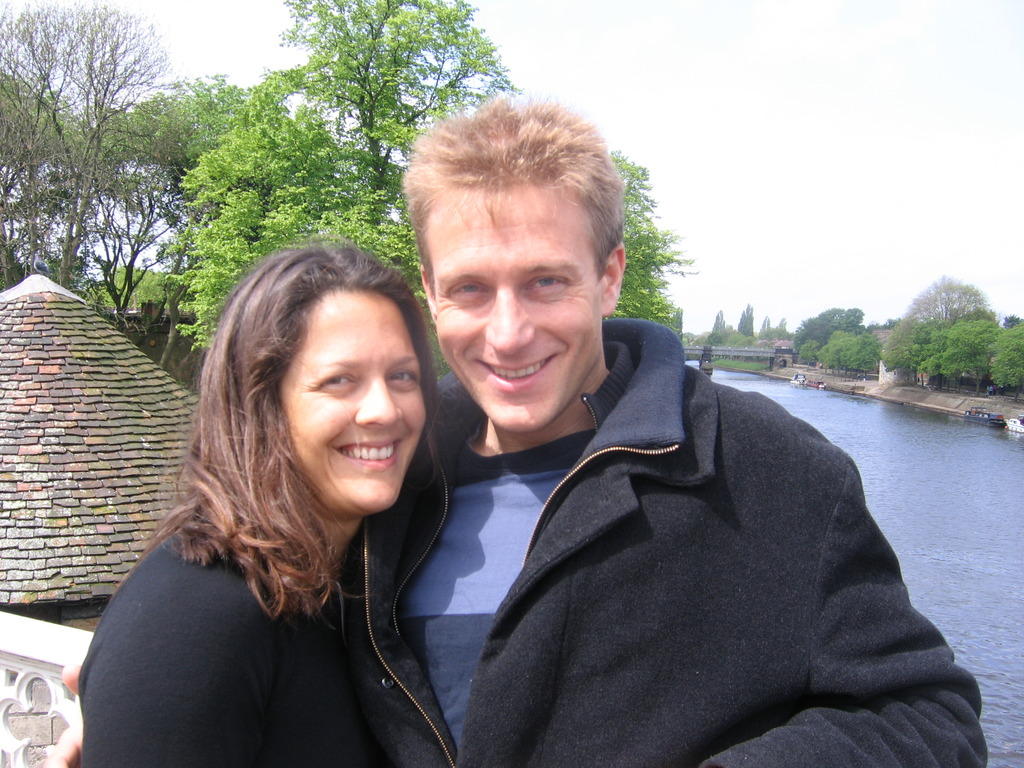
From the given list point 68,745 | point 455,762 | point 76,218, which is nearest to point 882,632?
Result: point 455,762

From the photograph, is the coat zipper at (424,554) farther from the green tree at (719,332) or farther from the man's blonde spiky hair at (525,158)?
the green tree at (719,332)

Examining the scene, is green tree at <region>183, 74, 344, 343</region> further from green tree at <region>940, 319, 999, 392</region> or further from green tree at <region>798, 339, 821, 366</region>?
green tree at <region>798, 339, 821, 366</region>

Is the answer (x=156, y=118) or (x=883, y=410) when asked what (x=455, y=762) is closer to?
(x=156, y=118)

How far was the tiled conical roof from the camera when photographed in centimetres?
976

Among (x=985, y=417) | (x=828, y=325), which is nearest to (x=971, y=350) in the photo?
(x=985, y=417)

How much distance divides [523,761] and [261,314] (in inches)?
37.8

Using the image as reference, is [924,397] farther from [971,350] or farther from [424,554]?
[424,554]

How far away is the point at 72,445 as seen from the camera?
1075 centimetres

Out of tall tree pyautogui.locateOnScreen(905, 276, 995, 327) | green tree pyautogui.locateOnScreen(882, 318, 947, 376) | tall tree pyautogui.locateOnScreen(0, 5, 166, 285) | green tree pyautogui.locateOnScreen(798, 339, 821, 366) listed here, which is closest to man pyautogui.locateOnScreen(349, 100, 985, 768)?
tall tree pyautogui.locateOnScreen(0, 5, 166, 285)

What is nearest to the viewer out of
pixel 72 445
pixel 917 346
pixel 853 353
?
pixel 72 445

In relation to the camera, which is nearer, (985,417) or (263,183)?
(263,183)

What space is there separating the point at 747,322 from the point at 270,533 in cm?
14444

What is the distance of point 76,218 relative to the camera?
24.2m

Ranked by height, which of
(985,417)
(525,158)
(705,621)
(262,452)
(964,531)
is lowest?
(964,531)
